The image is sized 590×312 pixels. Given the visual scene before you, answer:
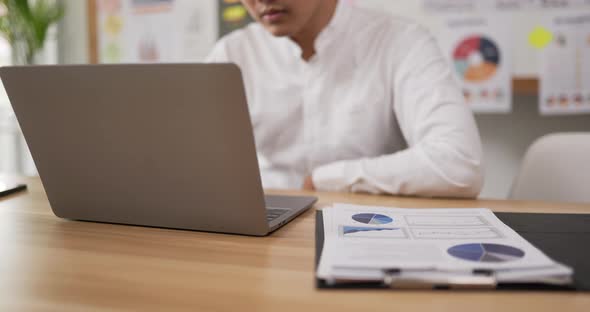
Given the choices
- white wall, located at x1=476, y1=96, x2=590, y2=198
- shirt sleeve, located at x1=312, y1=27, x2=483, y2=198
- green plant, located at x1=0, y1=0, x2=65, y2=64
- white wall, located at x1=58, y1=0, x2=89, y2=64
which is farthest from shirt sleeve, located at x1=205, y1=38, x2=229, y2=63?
white wall, located at x1=58, y1=0, x2=89, y2=64

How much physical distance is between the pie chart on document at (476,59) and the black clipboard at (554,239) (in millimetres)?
1486

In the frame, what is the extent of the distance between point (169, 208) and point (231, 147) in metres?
0.15

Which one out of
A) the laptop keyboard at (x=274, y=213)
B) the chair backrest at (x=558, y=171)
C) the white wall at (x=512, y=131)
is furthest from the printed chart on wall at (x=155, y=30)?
the laptop keyboard at (x=274, y=213)

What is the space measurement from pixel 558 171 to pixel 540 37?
1.16 m

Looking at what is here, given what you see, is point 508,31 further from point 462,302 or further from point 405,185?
point 462,302

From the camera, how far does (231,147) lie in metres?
0.57

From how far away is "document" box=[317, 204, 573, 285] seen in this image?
17.7 inches

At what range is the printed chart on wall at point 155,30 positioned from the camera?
2523 millimetres

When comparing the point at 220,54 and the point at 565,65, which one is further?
the point at 565,65

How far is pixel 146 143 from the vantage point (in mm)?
609

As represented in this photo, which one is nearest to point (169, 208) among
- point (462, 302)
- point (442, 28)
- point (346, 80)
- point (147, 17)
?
point (462, 302)

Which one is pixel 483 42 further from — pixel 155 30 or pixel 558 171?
pixel 155 30

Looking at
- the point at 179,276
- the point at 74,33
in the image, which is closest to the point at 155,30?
Answer: the point at 74,33

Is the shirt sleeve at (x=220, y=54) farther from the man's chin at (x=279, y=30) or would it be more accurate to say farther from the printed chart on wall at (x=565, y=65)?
the printed chart on wall at (x=565, y=65)
